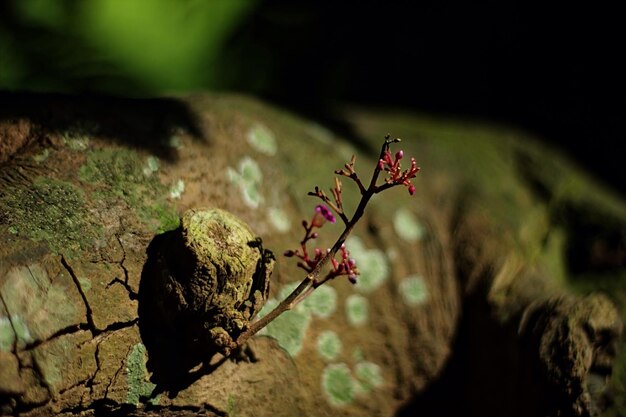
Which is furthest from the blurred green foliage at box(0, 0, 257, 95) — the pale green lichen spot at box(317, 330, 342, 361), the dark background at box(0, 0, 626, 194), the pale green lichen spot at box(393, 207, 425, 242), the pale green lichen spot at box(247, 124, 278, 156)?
the pale green lichen spot at box(317, 330, 342, 361)

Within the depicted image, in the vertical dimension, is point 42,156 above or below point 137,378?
above

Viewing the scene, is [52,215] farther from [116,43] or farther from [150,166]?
[116,43]

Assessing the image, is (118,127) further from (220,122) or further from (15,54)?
(15,54)

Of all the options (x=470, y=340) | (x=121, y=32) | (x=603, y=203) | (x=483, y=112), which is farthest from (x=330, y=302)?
(x=483, y=112)

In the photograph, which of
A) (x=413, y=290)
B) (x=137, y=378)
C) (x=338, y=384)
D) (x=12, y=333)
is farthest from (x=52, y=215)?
(x=413, y=290)

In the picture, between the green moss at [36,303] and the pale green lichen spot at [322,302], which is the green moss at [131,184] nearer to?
the green moss at [36,303]

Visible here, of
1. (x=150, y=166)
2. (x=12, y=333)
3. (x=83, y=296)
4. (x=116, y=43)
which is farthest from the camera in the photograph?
(x=116, y=43)
